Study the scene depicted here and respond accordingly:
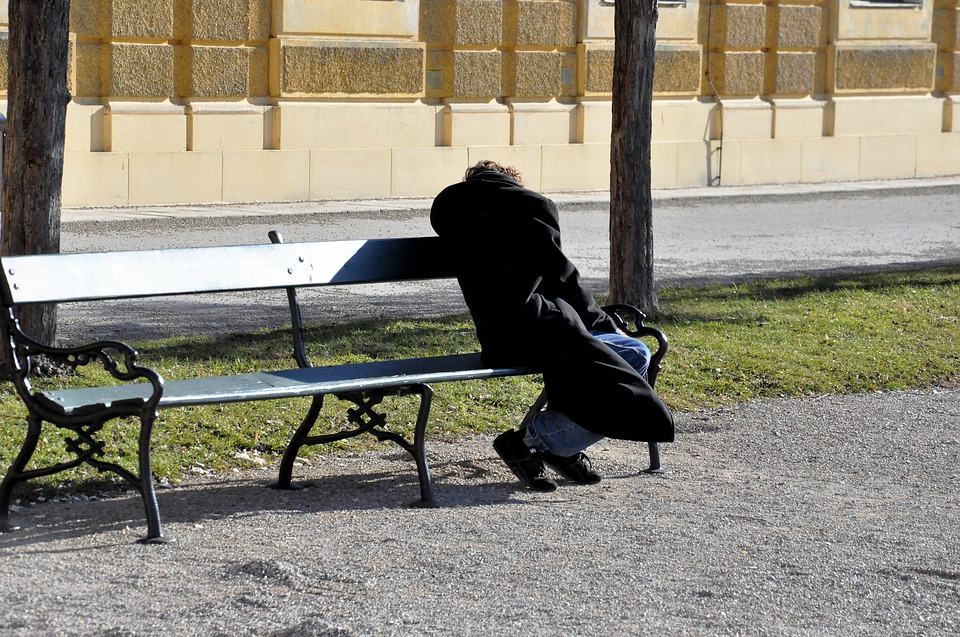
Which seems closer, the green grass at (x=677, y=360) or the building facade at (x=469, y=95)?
the green grass at (x=677, y=360)

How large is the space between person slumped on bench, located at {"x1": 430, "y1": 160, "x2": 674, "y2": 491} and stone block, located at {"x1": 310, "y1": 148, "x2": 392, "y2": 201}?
34.3 feet

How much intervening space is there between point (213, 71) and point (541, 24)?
4.07 m

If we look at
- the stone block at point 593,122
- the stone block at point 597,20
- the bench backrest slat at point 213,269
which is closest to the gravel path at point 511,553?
the bench backrest slat at point 213,269

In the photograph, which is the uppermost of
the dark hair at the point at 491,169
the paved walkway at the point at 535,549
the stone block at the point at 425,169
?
the dark hair at the point at 491,169

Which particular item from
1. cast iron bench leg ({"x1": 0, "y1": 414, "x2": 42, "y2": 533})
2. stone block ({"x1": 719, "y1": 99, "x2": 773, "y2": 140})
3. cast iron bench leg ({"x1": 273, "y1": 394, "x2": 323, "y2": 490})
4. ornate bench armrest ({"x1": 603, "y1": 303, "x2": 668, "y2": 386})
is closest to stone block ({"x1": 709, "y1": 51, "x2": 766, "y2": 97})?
stone block ({"x1": 719, "y1": 99, "x2": 773, "y2": 140})

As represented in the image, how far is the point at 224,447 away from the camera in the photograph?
5.48 metres

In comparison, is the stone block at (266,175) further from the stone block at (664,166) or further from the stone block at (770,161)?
the stone block at (770,161)

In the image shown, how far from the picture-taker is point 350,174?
15656 millimetres

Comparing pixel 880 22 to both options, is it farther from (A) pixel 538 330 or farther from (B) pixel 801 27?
(A) pixel 538 330

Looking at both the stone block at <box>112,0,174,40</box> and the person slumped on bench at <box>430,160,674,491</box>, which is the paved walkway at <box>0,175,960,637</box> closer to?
the person slumped on bench at <box>430,160,674,491</box>

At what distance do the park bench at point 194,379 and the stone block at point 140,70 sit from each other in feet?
31.0

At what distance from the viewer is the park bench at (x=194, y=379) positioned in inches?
172

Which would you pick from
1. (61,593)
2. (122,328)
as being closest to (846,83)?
(122,328)

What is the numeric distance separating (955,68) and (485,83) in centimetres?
793
